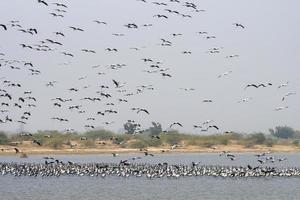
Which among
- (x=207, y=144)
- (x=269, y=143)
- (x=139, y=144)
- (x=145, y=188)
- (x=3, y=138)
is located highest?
(x=269, y=143)

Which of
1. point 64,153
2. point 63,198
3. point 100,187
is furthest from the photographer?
point 64,153

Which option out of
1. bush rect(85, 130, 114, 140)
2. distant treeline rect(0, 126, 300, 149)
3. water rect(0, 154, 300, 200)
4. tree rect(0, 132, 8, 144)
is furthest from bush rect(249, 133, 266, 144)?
water rect(0, 154, 300, 200)

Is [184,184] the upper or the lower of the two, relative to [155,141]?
lower

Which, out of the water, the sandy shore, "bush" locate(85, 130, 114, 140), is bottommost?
the water

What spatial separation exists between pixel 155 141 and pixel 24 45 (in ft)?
377

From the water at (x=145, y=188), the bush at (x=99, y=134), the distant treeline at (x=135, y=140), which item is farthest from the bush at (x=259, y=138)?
the water at (x=145, y=188)

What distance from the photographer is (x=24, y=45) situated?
38.4m

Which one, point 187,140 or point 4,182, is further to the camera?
point 187,140

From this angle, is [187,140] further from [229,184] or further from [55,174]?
[229,184]

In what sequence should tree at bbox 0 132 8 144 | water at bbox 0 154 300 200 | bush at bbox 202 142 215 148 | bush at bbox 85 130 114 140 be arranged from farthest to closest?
bush at bbox 85 130 114 140 → bush at bbox 202 142 215 148 → tree at bbox 0 132 8 144 → water at bbox 0 154 300 200

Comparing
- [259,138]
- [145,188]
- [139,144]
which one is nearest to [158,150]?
[139,144]

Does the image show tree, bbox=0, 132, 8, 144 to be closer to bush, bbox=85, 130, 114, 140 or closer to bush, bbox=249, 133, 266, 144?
bush, bbox=85, 130, 114, 140

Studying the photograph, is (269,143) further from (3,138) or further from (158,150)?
(3,138)

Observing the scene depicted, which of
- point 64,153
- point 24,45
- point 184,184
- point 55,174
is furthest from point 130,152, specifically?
point 24,45
